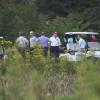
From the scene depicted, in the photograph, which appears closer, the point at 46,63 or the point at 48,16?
the point at 46,63

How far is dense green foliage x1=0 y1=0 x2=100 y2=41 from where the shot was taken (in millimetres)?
32969

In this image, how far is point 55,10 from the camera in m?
51.3

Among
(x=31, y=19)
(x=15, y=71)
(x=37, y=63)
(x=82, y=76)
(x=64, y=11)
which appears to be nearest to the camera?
(x=82, y=76)

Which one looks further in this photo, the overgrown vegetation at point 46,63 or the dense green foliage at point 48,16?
the dense green foliage at point 48,16

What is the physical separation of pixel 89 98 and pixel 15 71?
1300 mm

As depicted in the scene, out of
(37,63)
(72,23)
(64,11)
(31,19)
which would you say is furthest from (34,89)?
(64,11)

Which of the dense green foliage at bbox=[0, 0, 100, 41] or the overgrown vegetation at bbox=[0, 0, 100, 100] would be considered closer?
the overgrown vegetation at bbox=[0, 0, 100, 100]

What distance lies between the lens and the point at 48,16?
49.8 metres

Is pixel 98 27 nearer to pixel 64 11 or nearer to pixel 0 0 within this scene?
pixel 64 11

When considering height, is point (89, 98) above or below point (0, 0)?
below

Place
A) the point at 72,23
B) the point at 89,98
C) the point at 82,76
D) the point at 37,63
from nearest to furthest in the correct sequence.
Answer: the point at 89,98 < the point at 82,76 < the point at 37,63 < the point at 72,23

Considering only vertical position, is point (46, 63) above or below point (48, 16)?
below

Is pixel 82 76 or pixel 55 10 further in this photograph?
pixel 55 10

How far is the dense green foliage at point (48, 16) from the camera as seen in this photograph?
108ft
